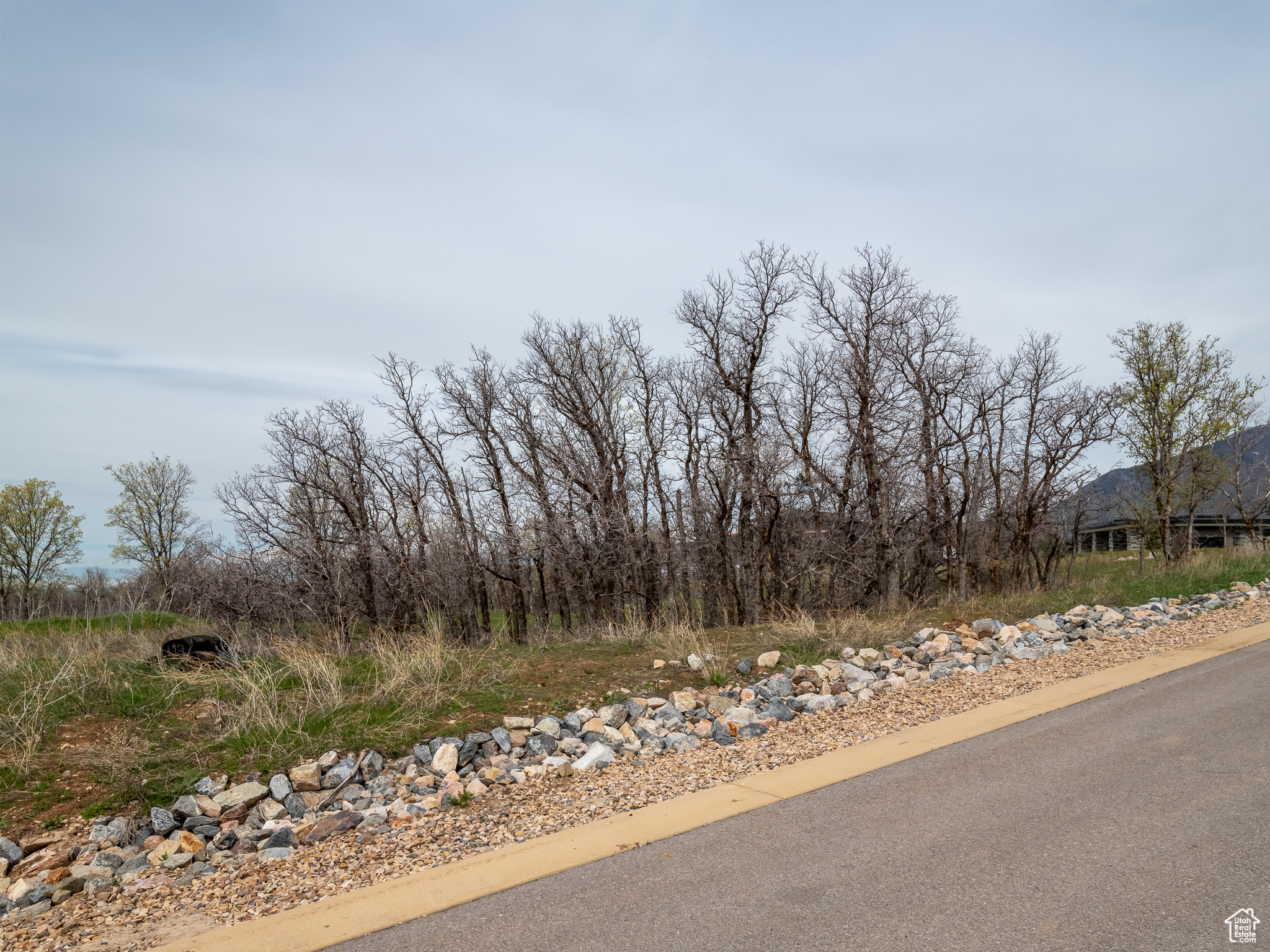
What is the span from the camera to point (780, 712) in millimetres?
7422

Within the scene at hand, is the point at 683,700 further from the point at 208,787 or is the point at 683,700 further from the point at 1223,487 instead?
the point at 1223,487

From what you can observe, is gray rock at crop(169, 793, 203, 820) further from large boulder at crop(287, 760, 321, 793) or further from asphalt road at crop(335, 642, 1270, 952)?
asphalt road at crop(335, 642, 1270, 952)

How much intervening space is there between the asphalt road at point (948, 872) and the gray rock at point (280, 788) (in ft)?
8.09

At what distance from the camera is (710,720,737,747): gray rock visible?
6766mm

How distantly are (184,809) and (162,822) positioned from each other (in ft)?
0.50

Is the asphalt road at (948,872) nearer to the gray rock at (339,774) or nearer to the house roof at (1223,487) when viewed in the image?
the gray rock at (339,774)

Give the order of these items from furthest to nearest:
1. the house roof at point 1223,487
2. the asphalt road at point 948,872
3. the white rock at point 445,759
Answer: the house roof at point 1223,487 → the white rock at point 445,759 → the asphalt road at point 948,872

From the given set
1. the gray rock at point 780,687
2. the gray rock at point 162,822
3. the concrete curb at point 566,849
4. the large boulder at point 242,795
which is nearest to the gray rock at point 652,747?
the concrete curb at point 566,849

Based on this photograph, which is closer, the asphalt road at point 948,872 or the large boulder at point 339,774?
the asphalt road at point 948,872

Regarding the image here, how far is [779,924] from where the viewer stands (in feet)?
11.1

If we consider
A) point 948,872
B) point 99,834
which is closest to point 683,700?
point 948,872

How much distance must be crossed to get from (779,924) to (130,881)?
3.98 m

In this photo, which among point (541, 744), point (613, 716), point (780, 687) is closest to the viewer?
point (541, 744)

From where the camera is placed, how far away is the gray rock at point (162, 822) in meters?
5.23
